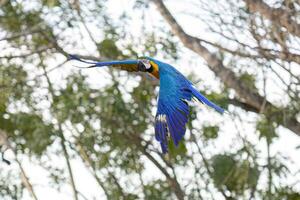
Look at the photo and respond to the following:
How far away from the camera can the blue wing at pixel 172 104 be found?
84.5 inches

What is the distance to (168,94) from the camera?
7.53 feet

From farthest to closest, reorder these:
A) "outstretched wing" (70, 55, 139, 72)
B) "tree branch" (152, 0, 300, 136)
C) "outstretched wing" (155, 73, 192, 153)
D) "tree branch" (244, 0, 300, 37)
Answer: "tree branch" (152, 0, 300, 136), "tree branch" (244, 0, 300, 37), "outstretched wing" (70, 55, 139, 72), "outstretched wing" (155, 73, 192, 153)

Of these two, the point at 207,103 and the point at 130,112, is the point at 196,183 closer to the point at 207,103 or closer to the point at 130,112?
the point at 130,112

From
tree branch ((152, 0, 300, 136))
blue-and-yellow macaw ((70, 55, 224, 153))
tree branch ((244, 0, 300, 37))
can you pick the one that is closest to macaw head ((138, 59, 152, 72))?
blue-and-yellow macaw ((70, 55, 224, 153))

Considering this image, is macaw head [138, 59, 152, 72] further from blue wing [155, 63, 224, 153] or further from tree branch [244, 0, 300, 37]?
tree branch [244, 0, 300, 37]

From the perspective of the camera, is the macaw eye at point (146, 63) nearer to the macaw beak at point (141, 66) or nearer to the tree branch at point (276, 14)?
the macaw beak at point (141, 66)

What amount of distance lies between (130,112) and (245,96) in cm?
83

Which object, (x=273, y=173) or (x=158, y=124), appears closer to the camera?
(x=158, y=124)

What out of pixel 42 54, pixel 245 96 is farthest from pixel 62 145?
pixel 245 96

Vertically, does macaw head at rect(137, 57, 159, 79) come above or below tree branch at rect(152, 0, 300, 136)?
above

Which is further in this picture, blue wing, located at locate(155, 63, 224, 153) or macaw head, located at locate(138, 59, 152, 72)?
macaw head, located at locate(138, 59, 152, 72)

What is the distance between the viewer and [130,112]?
196 inches

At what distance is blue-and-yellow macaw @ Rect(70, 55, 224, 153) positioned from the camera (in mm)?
2174

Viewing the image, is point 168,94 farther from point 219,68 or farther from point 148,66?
point 219,68
